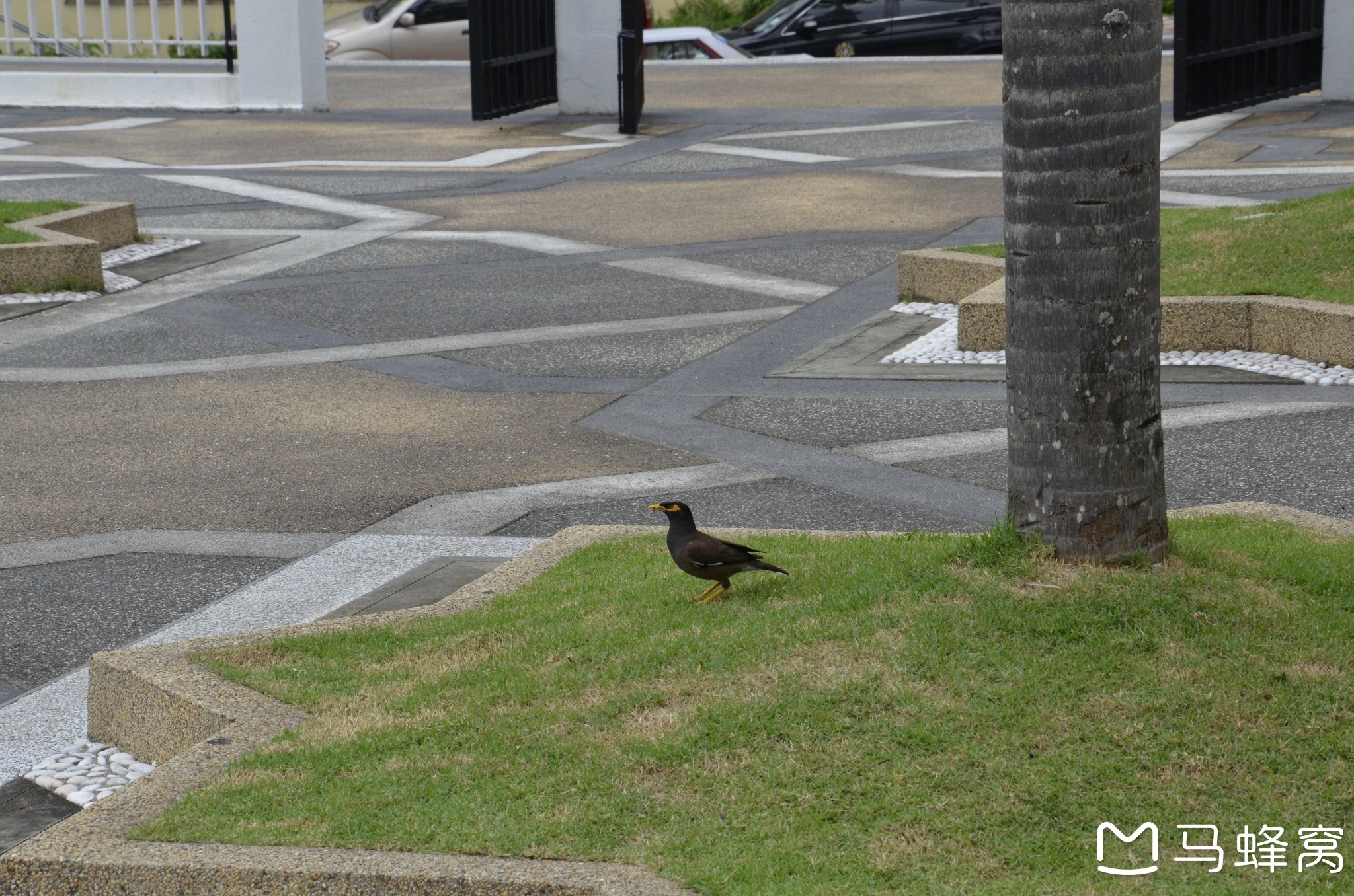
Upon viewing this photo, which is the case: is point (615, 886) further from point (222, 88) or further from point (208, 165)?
point (222, 88)

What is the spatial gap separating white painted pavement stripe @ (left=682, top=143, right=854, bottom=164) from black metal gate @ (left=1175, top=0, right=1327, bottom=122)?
4098 mm

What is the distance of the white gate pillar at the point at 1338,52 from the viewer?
19312 mm

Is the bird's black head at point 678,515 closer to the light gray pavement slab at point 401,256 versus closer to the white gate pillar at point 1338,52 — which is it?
the light gray pavement slab at point 401,256

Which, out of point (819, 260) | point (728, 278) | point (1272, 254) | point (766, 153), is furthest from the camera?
point (766, 153)

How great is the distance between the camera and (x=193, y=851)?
4.18 meters

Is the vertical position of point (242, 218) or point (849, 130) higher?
point (849, 130)

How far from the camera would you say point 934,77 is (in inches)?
1000

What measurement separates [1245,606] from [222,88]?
22436 mm

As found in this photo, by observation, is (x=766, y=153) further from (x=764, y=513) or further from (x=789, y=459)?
(x=764, y=513)

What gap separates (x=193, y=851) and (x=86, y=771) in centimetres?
138

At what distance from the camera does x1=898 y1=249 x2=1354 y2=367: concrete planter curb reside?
9.66 metres

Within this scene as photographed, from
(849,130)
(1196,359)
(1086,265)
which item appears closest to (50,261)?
(1196,359)

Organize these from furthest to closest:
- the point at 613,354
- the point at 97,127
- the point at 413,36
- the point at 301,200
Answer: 1. the point at 413,36
2. the point at 97,127
3. the point at 301,200
4. the point at 613,354

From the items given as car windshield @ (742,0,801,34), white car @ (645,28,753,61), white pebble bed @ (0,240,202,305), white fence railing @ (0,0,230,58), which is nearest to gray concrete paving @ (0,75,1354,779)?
white pebble bed @ (0,240,202,305)
